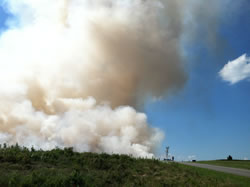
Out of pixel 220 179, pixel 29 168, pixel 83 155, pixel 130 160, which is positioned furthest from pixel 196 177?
pixel 29 168

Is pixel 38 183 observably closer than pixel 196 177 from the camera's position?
Yes

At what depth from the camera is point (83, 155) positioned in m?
25.3

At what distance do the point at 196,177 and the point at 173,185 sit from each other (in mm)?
4253

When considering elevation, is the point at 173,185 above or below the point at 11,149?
below

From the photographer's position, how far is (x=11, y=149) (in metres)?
24.3

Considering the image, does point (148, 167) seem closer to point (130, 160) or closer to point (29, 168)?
point (130, 160)

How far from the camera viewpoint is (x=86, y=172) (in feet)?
65.2

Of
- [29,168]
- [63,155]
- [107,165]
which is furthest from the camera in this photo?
[63,155]

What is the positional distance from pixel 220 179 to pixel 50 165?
1481 cm

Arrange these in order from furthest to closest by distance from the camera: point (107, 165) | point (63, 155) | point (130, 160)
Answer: point (130, 160) → point (63, 155) → point (107, 165)

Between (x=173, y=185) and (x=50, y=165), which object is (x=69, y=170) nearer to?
(x=50, y=165)

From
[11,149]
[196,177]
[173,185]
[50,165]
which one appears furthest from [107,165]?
[11,149]

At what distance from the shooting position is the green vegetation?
54.5 feet

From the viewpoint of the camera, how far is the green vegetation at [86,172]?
16.6 meters
